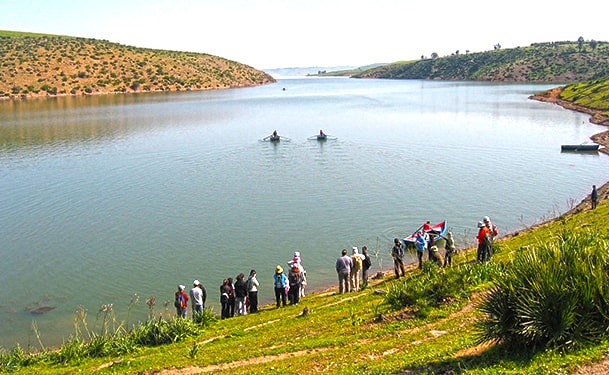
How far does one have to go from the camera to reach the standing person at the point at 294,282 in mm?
19766

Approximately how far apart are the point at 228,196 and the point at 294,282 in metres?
20.4

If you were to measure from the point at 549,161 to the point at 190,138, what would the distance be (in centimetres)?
3974

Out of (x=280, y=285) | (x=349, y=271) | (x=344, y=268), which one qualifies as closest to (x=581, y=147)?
(x=349, y=271)

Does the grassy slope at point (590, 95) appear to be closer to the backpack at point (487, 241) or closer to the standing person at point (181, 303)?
the backpack at point (487, 241)

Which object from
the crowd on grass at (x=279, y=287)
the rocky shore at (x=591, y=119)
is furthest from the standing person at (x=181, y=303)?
the rocky shore at (x=591, y=119)

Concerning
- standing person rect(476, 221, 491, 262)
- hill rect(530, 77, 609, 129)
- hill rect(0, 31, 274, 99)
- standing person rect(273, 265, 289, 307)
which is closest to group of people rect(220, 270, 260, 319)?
standing person rect(273, 265, 289, 307)

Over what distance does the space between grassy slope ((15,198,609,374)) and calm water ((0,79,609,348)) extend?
21.5 ft

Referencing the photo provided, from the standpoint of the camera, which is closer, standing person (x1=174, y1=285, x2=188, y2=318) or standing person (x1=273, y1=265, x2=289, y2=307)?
standing person (x1=174, y1=285, x2=188, y2=318)

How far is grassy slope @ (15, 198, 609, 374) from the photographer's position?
32.9ft

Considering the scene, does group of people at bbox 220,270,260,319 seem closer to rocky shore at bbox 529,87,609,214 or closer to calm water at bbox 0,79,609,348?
calm water at bbox 0,79,609,348

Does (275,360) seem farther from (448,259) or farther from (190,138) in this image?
(190,138)

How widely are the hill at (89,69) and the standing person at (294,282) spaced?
129673mm

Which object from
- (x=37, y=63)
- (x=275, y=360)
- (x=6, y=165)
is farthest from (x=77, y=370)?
(x=37, y=63)

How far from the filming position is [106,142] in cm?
6512
